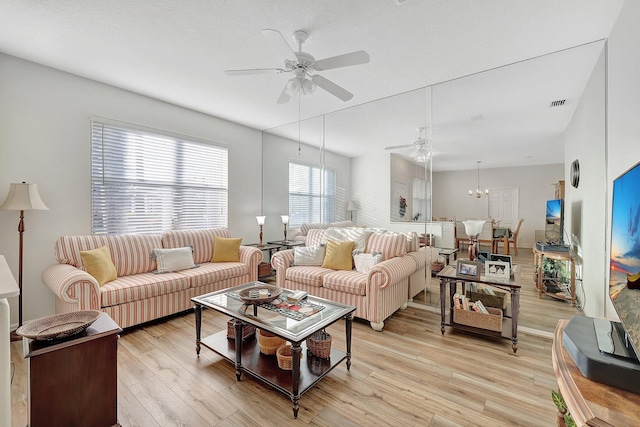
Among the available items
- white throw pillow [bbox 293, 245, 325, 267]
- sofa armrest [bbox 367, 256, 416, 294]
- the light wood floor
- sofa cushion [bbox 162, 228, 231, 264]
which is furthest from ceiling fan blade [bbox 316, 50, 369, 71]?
sofa cushion [bbox 162, 228, 231, 264]

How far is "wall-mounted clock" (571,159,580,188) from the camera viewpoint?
3.04 m

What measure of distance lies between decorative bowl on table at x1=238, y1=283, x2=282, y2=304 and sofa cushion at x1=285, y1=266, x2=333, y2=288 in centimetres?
81

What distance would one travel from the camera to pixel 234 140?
4.72 metres

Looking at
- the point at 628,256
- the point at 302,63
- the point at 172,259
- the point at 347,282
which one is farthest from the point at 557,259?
the point at 172,259

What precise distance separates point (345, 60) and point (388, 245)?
2.09 m

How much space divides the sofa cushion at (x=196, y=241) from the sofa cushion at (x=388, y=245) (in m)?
2.22

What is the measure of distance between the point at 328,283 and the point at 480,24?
2705mm

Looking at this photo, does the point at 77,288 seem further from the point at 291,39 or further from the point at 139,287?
the point at 291,39

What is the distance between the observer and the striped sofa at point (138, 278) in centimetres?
243

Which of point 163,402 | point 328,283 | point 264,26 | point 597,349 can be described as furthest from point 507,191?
point 163,402

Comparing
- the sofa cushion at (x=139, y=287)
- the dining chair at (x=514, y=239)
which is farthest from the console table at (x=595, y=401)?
the sofa cushion at (x=139, y=287)

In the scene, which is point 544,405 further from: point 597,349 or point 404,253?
point 404,253

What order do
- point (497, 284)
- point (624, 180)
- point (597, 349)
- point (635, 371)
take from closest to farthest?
1. point (635, 371)
2. point (597, 349)
3. point (624, 180)
4. point (497, 284)

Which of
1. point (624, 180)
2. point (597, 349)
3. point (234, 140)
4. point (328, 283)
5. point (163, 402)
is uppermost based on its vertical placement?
point (234, 140)
